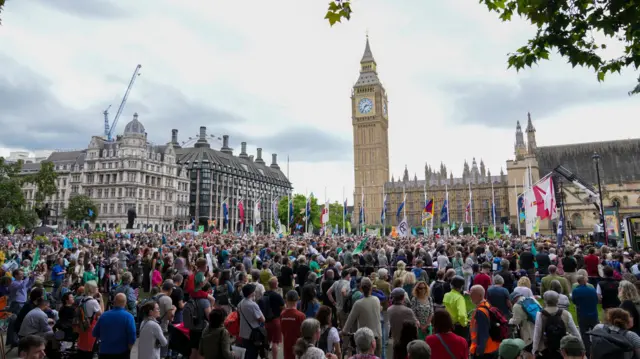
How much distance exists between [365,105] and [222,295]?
104156 millimetres

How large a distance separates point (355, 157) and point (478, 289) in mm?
105316

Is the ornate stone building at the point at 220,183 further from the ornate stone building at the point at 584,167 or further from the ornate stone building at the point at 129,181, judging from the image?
the ornate stone building at the point at 584,167

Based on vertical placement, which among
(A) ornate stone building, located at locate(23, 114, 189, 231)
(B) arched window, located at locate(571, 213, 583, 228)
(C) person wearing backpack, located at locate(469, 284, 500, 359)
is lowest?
(C) person wearing backpack, located at locate(469, 284, 500, 359)

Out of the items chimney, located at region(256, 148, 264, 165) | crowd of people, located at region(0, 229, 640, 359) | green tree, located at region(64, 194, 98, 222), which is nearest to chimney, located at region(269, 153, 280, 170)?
chimney, located at region(256, 148, 264, 165)

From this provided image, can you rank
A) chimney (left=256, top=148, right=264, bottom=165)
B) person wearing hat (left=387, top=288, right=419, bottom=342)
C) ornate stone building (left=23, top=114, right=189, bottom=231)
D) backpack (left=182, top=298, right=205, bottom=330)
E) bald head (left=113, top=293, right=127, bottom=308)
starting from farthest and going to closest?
1. chimney (left=256, top=148, right=264, bottom=165)
2. ornate stone building (left=23, top=114, right=189, bottom=231)
3. backpack (left=182, top=298, right=205, bottom=330)
4. person wearing hat (left=387, top=288, right=419, bottom=342)
5. bald head (left=113, top=293, right=127, bottom=308)

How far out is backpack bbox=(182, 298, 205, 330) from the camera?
22.1 ft

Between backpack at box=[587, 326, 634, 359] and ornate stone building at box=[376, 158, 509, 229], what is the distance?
303 ft

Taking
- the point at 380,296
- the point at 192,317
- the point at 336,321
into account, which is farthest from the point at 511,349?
the point at 336,321

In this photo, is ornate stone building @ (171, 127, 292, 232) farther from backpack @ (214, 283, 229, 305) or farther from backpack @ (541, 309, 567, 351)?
backpack @ (541, 309, 567, 351)

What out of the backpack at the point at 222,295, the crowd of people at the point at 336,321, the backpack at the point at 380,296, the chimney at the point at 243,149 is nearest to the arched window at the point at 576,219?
the crowd of people at the point at 336,321

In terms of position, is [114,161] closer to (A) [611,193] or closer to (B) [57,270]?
(B) [57,270]

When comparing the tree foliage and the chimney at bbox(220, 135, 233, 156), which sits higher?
the chimney at bbox(220, 135, 233, 156)

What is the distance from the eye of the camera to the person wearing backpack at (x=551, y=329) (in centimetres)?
549

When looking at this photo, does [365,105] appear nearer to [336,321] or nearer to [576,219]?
[576,219]
